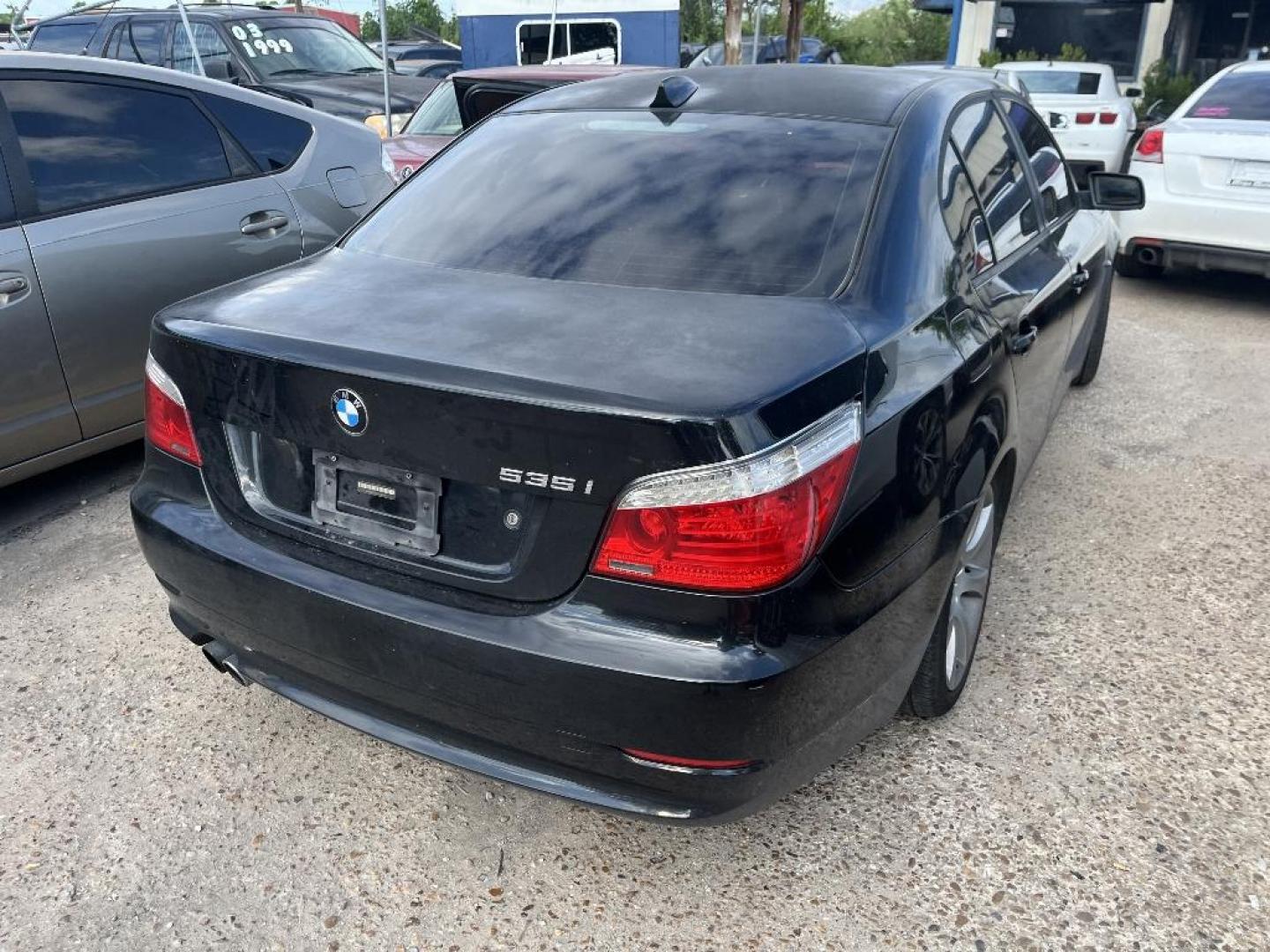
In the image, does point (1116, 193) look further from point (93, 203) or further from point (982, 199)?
point (93, 203)

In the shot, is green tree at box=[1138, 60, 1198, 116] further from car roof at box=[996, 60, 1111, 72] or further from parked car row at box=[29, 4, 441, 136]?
parked car row at box=[29, 4, 441, 136]

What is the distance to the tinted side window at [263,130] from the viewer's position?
443cm

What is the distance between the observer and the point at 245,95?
459 centimetres

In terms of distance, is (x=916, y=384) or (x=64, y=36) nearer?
(x=916, y=384)

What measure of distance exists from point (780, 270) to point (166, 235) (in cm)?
275

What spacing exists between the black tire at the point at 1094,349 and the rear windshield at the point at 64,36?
10.6 m

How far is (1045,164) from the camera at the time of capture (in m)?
3.79

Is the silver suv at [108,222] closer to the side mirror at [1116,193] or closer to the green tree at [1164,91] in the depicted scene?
the side mirror at [1116,193]

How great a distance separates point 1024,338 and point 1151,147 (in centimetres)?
494

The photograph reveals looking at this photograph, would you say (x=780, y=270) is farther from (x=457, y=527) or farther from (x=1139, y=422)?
(x=1139, y=422)

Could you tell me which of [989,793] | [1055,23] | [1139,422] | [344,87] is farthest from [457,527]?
[1055,23]

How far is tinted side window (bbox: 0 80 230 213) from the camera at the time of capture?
377cm

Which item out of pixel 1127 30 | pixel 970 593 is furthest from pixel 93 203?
pixel 1127 30

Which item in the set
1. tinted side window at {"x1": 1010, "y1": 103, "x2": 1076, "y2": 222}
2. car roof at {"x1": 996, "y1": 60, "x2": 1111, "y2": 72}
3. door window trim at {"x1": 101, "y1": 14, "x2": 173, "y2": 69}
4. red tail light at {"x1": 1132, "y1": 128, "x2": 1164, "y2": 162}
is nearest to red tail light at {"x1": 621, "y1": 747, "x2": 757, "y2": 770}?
tinted side window at {"x1": 1010, "y1": 103, "x2": 1076, "y2": 222}
